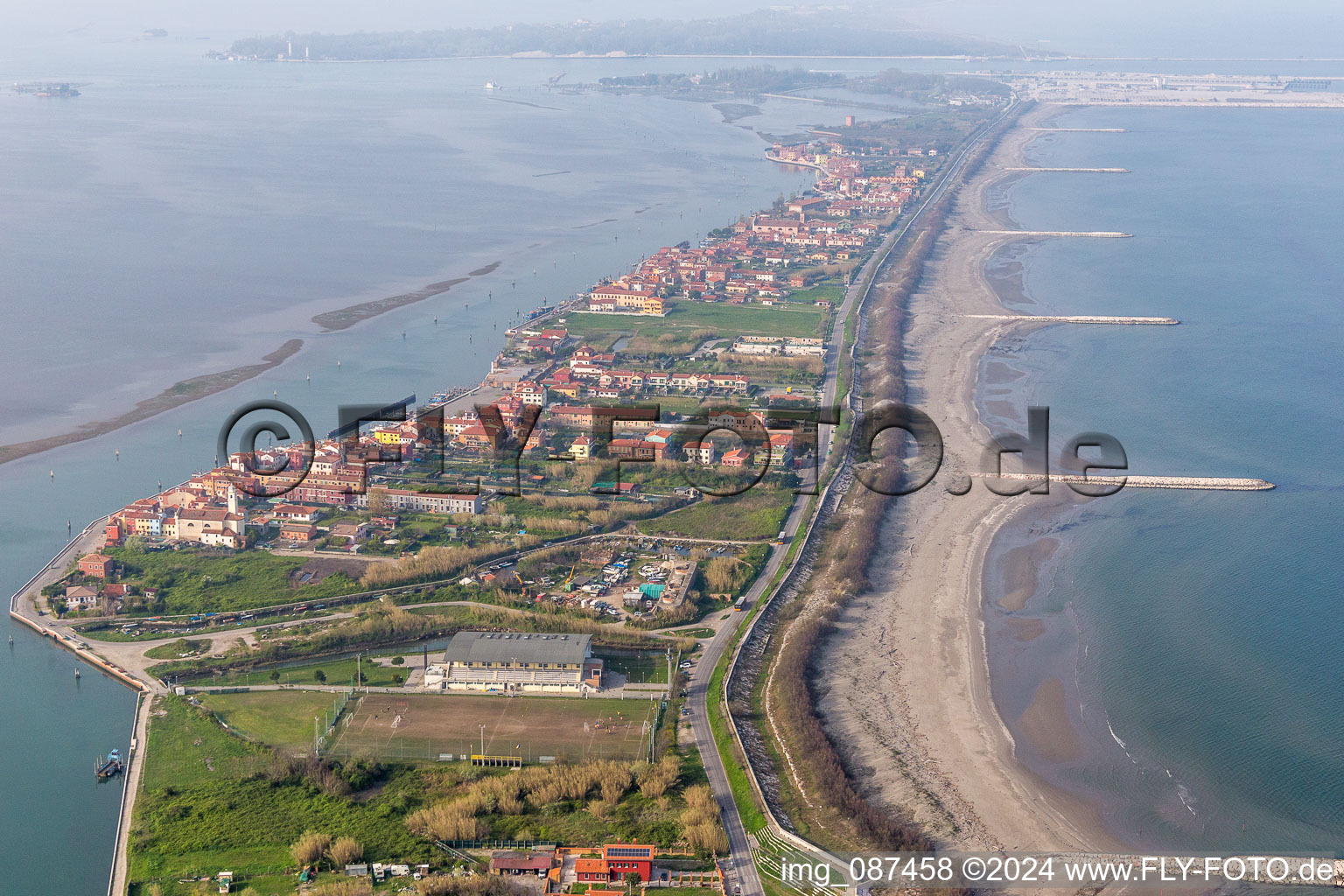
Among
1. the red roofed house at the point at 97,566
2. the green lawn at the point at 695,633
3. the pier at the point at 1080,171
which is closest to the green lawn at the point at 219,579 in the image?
the red roofed house at the point at 97,566

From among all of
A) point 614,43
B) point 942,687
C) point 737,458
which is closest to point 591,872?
point 942,687

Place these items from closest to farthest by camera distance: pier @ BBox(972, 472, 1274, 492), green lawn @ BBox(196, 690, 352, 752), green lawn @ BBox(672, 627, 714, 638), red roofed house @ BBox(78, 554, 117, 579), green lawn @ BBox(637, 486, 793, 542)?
green lawn @ BBox(196, 690, 352, 752), green lawn @ BBox(672, 627, 714, 638), red roofed house @ BBox(78, 554, 117, 579), green lawn @ BBox(637, 486, 793, 542), pier @ BBox(972, 472, 1274, 492)

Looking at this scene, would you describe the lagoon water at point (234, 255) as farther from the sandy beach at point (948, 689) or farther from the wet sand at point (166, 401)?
the sandy beach at point (948, 689)

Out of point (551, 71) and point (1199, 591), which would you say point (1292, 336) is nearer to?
point (1199, 591)

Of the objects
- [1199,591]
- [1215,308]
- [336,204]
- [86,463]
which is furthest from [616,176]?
[1199,591]

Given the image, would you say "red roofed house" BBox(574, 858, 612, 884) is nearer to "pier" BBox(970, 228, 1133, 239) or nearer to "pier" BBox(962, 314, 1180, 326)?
"pier" BBox(962, 314, 1180, 326)

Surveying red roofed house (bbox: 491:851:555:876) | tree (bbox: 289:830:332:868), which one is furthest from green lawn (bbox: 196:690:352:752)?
red roofed house (bbox: 491:851:555:876)
